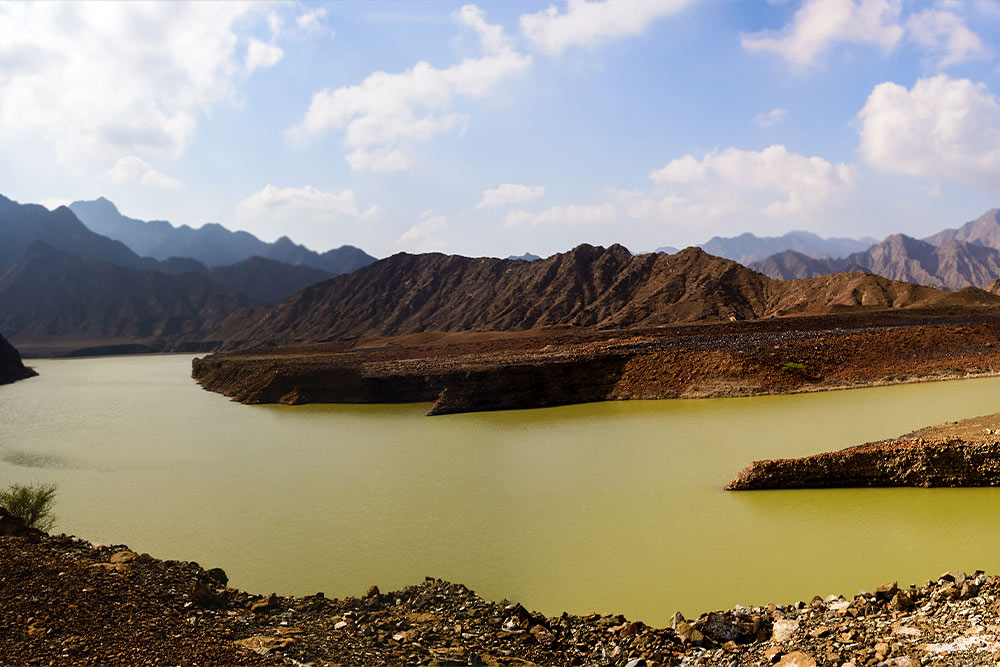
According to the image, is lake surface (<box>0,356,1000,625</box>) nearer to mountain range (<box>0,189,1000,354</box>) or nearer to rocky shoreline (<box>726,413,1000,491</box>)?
rocky shoreline (<box>726,413,1000,491</box>)

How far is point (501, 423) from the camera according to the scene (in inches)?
1183

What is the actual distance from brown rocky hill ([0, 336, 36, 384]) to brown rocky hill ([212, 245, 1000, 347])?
3787 centimetres

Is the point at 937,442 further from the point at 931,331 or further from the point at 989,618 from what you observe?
the point at 931,331

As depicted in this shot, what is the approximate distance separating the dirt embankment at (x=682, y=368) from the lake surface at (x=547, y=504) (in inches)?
97.5

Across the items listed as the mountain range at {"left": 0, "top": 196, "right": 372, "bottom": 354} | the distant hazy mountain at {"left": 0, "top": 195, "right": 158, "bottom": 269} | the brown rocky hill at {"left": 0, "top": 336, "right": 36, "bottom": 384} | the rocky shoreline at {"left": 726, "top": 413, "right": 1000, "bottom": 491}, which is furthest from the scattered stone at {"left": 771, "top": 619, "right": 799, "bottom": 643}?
the distant hazy mountain at {"left": 0, "top": 195, "right": 158, "bottom": 269}

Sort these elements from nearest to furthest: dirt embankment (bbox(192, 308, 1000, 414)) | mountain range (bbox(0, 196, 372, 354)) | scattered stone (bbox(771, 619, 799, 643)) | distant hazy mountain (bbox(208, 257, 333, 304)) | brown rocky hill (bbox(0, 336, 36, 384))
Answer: scattered stone (bbox(771, 619, 799, 643))
dirt embankment (bbox(192, 308, 1000, 414))
brown rocky hill (bbox(0, 336, 36, 384))
mountain range (bbox(0, 196, 372, 354))
distant hazy mountain (bbox(208, 257, 333, 304))

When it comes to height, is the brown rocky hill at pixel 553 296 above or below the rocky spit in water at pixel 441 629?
above

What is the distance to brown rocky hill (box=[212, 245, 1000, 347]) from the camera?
6731 centimetres

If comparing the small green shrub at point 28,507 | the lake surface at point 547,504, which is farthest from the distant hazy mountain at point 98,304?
the small green shrub at point 28,507

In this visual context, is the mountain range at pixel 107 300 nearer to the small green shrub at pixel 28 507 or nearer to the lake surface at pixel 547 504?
the lake surface at pixel 547 504

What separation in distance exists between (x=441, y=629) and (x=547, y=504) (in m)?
7.36

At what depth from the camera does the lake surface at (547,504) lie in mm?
11086

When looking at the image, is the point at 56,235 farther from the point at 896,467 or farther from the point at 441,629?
the point at 896,467

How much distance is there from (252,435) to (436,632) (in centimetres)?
2529
